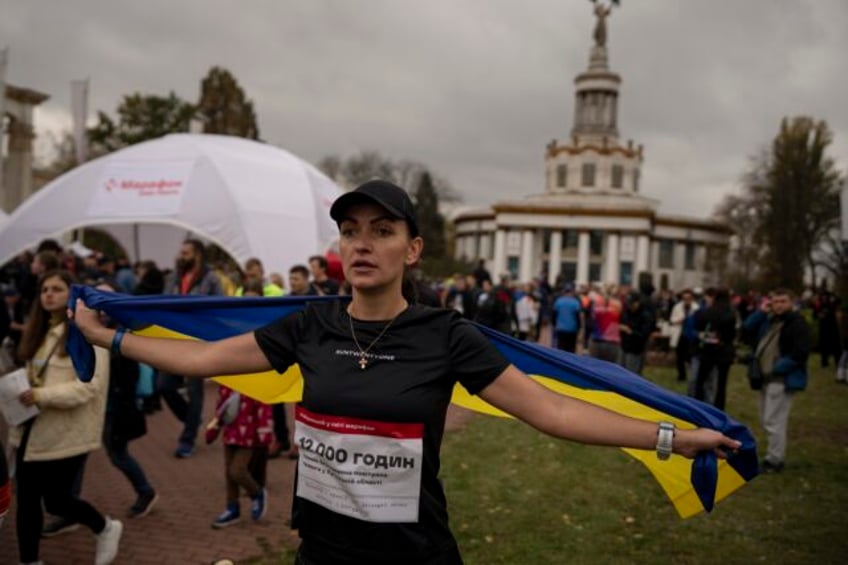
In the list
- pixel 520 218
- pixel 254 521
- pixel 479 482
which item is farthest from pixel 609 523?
pixel 520 218

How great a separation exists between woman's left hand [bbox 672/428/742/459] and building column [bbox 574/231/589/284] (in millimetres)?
77802

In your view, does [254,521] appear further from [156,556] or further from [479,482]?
[479,482]

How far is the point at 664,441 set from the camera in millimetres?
2256

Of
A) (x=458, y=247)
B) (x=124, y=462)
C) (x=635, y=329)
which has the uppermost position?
(x=458, y=247)

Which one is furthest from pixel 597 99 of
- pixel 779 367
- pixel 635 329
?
pixel 779 367

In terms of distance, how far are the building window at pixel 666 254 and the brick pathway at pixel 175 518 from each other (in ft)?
266

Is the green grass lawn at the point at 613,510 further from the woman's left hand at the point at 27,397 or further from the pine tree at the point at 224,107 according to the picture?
the pine tree at the point at 224,107

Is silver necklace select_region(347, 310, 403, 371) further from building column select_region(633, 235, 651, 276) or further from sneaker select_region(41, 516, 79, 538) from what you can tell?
building column select_region(633, 235, 651, 276)

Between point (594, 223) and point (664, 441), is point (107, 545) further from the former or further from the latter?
point (594, 223)

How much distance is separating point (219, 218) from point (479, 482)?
30.7 ft

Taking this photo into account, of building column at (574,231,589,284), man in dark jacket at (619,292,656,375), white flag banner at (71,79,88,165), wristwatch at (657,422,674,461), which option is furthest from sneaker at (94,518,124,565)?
building column at (574,231,589,284)

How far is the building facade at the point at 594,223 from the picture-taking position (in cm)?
7750

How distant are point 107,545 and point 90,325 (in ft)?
8.68

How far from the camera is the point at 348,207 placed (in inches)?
91.6
